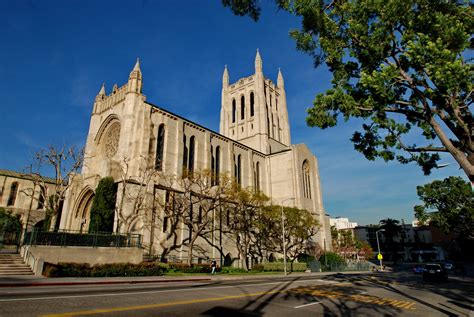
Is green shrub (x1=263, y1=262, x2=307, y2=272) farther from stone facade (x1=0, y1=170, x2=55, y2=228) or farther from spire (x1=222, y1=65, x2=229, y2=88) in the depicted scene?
spire (x1=222, y1=65, x2=229, y2=88)

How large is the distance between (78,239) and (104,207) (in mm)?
7056

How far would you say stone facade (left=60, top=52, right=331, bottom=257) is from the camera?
101ft

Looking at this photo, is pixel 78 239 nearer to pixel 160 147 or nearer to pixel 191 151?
pixel 160 147

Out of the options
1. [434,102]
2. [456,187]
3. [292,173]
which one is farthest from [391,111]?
[456,187]

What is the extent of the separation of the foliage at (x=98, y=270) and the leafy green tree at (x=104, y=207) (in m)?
9.04

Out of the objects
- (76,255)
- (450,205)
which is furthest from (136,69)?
A: (450,205)

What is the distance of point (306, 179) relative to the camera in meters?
53.3

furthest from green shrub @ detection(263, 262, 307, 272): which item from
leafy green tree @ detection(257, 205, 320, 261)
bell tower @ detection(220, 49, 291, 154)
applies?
bell tower @ detection(220, 49, 291, 154)

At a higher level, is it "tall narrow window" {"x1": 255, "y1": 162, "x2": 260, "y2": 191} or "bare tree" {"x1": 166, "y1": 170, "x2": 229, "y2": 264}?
"tall narrow window" {"x1": 255, "y1": 162, "x2": 260, "y2": 191}

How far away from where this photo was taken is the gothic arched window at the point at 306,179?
51.8 metres

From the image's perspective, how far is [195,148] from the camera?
38.5m

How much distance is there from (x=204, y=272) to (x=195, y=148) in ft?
56.8

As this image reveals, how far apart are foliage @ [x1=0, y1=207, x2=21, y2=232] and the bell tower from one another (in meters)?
40.5

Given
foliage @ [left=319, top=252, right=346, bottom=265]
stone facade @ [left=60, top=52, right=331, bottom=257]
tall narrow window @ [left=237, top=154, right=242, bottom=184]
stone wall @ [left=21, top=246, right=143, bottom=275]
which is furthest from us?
tall narrow window @ [left=237, top=154, right=242, bottom=184]
